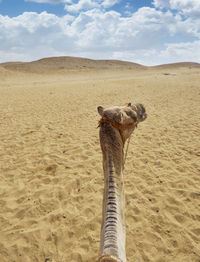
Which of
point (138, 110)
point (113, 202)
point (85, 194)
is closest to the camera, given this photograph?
point (113, 202)

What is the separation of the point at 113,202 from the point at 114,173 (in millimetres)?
207

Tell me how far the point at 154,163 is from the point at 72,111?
20.6 feet

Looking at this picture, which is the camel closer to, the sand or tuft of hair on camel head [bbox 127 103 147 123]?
tuft of hair on camel head [bbox 127 103 147 123]

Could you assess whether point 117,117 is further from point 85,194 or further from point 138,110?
point 85,194

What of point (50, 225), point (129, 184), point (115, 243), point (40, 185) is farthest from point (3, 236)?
point (115, 243)

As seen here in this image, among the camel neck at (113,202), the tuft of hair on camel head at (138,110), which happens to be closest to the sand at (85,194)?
the camel neck at (113,202)

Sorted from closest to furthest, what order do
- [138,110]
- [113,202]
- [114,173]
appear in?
[113,202] < [114,173] < [138,110]

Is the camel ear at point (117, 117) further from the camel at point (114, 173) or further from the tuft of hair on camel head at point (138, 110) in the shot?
the tuft of hair on camel head at point (138, 110)

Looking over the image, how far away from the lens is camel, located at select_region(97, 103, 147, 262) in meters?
1.00

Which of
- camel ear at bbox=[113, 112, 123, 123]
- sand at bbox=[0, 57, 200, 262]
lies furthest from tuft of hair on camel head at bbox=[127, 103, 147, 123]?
sand at bbox=[0, 57, 200, 262]

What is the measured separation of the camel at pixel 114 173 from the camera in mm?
998

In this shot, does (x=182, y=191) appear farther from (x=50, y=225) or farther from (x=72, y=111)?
(x=72, y=111)

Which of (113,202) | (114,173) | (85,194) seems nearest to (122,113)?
(114,173)

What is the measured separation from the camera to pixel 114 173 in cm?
130
